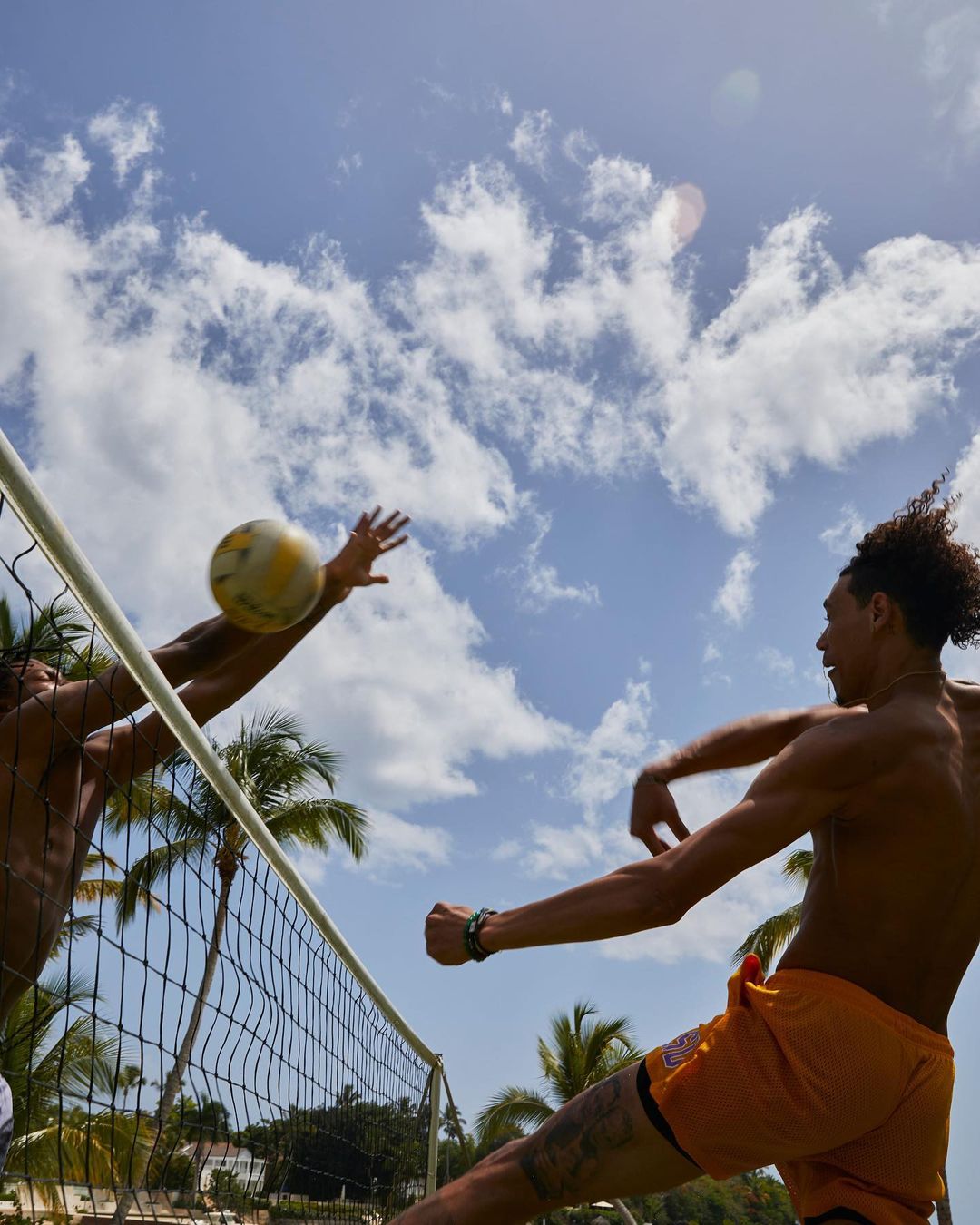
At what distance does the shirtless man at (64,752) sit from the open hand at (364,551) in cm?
30

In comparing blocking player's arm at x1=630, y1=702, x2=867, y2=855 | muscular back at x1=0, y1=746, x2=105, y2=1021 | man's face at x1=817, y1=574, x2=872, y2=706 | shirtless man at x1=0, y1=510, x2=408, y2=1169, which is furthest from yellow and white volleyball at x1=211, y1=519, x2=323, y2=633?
man's face at x1=817, y1=574, x2=872, y2=706

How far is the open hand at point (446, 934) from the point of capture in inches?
93.7

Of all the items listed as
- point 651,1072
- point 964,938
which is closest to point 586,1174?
point 651,1072

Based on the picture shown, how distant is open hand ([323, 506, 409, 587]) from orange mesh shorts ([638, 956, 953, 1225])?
8.02 feet

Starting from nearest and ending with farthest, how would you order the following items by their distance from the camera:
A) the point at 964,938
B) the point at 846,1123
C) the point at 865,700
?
the point at 846,1123
the point at 964,938
the point at 865,700

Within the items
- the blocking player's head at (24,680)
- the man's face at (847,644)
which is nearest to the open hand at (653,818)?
the man's face at (847,644)

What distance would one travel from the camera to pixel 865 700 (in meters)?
2.70

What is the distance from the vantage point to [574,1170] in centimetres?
224

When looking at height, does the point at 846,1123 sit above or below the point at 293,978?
below

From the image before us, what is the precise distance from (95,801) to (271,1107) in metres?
2.33

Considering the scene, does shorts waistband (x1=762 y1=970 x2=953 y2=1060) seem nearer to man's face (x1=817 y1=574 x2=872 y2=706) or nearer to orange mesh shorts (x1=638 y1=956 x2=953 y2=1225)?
orange mesh shorts (x1=638 y1=956 x2=953 y2=1225)

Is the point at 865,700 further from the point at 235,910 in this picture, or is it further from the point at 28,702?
the point at 235,910

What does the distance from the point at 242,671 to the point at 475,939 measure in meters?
1.90

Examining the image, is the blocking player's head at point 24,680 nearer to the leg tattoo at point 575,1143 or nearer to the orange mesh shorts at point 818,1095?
the leg tattoo at point 575,1143
